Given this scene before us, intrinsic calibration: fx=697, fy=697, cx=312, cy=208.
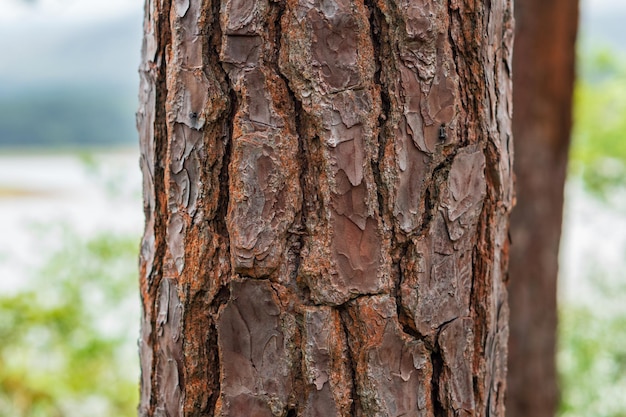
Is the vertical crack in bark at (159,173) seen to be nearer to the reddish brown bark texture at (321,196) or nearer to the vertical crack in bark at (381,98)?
the reddish brown bark texture at (321,196)

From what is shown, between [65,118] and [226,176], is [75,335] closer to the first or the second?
[65,118]

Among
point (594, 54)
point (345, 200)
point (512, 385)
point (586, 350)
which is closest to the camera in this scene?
point (345, 200)

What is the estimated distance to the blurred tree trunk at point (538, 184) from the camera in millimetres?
2445

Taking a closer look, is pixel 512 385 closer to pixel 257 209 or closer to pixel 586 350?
pixel 586 350

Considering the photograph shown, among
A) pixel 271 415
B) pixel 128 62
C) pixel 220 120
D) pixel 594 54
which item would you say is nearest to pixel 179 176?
pixel 220 120

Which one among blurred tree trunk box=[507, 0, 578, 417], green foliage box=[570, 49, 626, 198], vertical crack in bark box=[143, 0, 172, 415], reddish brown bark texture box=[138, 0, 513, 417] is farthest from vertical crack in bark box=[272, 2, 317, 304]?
green foliage box=[570, 49, 626, 198]

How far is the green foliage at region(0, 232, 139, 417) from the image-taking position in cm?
329

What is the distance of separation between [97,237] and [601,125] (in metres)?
2.94

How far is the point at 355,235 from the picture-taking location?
78 centimetres

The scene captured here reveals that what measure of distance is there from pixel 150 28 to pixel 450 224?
0.44 meters

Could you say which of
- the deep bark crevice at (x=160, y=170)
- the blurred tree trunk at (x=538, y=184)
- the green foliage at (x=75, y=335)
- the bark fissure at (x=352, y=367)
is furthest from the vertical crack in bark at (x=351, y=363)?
the green foliage at (x=75, y=335)

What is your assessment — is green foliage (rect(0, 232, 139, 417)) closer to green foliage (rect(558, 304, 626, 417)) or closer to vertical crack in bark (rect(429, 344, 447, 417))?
green foliage (rect(558, 304, 626, 417))

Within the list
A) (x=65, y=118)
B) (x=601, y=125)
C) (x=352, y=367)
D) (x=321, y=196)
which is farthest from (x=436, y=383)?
(x=601, y=125)

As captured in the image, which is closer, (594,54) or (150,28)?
(150,28)
